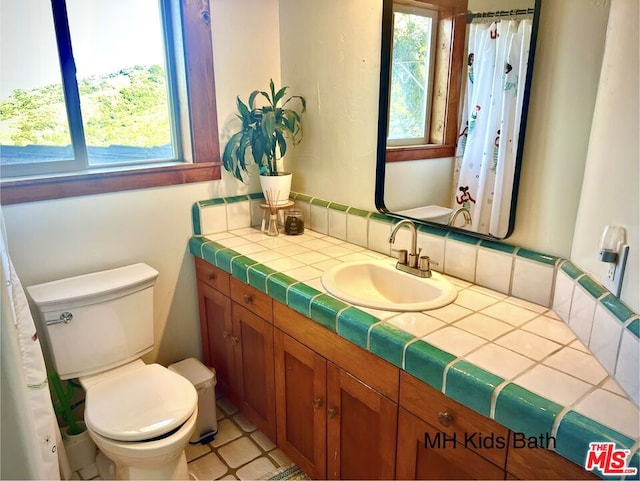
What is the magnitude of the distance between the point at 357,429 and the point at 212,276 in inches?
39.8

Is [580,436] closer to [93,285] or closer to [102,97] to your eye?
[93,285]

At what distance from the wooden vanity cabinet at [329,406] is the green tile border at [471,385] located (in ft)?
0.68

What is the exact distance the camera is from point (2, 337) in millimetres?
1246

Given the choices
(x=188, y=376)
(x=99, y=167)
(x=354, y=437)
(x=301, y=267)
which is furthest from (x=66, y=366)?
(x=354, y=437)

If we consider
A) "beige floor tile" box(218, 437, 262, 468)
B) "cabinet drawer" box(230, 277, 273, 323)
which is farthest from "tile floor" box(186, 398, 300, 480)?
"cabinet drawer" box(230, 277, 273, 323)

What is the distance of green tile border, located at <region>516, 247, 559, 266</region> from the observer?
138cm

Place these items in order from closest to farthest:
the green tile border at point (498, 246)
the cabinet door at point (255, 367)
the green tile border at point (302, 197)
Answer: the green tile border at point (498, 246) < the cabinet door at point (255, 367) < the green tile border at point (302, 197)

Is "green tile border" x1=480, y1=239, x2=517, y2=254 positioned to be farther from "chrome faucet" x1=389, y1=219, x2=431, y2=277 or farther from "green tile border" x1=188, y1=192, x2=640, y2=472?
"chrome faucet" x1=389, y1=219, x2=431, y2=277

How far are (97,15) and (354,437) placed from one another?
196cm

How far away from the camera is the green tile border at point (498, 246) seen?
58.4 inches

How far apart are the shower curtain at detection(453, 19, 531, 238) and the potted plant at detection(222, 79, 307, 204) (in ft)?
3.01

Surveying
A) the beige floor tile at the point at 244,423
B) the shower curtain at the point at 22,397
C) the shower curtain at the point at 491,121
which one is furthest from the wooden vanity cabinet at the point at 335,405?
the shower curtain at the point at 22,397

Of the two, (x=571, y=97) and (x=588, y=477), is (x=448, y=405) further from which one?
(x=571, y=97)

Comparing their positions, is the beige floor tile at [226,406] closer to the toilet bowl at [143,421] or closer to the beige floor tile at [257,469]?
the beige floor tile at [257,469]
